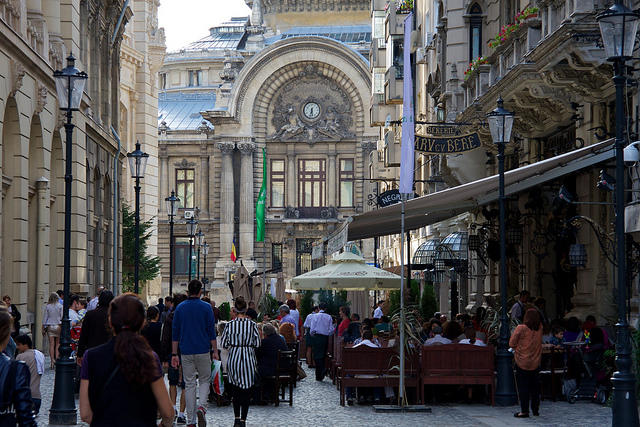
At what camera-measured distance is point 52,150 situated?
1156 inches

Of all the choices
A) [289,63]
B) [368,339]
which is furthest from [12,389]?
[289,63]

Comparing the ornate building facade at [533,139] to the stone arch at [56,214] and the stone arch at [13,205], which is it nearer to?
the stone arch at [13,205]

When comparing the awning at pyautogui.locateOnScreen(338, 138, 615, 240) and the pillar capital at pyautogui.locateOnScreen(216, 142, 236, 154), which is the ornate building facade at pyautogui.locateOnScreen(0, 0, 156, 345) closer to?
the awning at pyautogui.locateOnScreen(338, 138, 615, 240)

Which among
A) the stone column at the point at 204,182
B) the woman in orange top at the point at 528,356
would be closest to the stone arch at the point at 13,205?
the woman in orange top at the point at 528,356

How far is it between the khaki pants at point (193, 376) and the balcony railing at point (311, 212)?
207ft

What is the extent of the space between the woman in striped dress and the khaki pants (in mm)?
579

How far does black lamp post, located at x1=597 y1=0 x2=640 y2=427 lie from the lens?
40.1 feet

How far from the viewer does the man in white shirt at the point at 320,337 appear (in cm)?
2456

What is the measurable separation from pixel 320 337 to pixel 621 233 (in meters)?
13.2

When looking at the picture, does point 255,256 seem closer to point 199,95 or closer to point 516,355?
point 199,95

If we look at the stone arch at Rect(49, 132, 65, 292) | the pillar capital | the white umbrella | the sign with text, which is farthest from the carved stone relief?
the sign with text

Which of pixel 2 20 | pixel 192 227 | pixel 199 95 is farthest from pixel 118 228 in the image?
pixel 199 95

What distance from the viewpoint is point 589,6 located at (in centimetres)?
1772

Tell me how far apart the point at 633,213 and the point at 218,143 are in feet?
200
